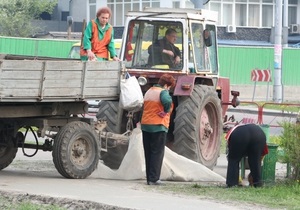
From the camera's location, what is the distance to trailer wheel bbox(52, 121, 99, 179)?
576 inches

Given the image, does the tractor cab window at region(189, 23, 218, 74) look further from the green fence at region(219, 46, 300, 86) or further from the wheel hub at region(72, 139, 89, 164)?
the green fence at region(219, 46, 300, 86)

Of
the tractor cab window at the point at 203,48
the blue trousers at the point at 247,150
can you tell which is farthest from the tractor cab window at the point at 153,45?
the blue trousers at the point at 247,150

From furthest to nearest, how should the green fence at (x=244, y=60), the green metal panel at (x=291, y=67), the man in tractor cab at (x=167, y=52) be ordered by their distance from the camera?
the green metal panel at (x=291, y=67) → the green fence at (x=244, y=60) → the man in tractor cab at (x=167, y=52)

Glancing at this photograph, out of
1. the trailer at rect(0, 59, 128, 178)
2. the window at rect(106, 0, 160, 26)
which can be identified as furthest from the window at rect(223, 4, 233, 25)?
the trailer at rect(0, 59, 128, 178)

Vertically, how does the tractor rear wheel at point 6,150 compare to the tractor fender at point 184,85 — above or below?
below

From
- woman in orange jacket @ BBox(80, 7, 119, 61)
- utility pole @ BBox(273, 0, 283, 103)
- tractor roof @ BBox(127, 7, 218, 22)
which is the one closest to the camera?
woman in orange jacket @ BBox(80, 7, 119, 61)

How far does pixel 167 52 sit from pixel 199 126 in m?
1.40

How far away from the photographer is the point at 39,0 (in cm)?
6216

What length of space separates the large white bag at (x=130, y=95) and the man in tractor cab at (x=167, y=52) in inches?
74.3

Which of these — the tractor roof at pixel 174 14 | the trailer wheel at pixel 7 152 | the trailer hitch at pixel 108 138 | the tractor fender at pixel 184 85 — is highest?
the tractor roof at pixel 174 14

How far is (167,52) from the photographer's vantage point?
17047 mm

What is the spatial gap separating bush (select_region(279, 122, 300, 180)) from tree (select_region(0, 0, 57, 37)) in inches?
1816

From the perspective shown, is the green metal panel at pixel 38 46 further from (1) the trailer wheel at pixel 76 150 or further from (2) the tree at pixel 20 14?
(1) the trailer wheel at pixel 76 150

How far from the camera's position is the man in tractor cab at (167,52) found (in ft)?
55.8
